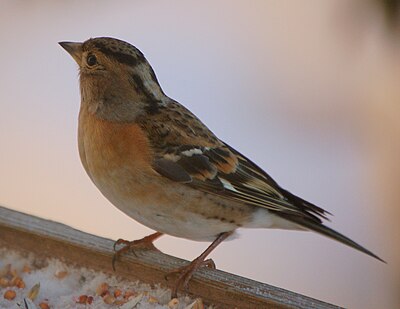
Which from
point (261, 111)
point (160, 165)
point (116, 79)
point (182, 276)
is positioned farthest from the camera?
point (261, 111)

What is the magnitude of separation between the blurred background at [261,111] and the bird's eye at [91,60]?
1459 mm

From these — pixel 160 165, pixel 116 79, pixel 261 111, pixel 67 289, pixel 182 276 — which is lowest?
pixel 67 289

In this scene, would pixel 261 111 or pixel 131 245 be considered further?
pixel 261 111

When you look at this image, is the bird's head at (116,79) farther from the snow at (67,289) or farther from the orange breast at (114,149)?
the snow at (67,289)

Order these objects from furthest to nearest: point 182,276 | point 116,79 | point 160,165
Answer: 1. point 116,79
2. point 160,165
3. point 182,276

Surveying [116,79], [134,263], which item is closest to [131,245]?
[134,263]

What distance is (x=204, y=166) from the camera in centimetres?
322

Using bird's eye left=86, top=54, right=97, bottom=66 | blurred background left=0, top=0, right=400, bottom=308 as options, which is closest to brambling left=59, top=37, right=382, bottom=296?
bird's eye left=86, top=54, right=97, bottom=66

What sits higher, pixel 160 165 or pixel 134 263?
pixel 160 165

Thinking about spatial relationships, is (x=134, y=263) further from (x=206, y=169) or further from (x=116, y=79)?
(x=116, y=79)

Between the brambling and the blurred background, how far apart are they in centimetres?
135

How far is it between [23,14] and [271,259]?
2.81m

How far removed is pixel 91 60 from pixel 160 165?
45 centimetres

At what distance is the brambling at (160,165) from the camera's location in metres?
3.11
